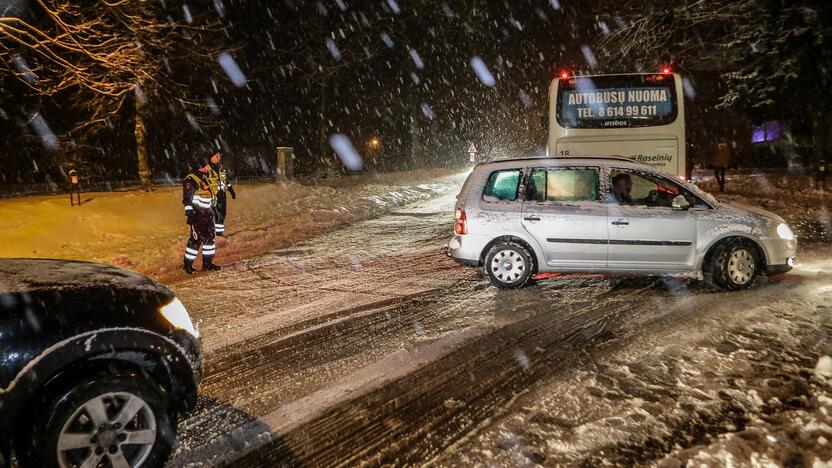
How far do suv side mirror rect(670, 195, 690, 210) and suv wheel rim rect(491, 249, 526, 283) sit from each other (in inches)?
75.5

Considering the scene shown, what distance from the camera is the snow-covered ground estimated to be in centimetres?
984

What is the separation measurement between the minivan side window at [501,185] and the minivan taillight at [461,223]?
1.17 ft

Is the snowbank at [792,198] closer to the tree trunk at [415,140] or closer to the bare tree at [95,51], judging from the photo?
the bare tree at [95,51]

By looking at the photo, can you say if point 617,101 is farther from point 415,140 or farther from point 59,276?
point 415,140

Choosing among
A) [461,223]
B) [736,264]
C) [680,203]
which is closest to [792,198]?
[736,264]

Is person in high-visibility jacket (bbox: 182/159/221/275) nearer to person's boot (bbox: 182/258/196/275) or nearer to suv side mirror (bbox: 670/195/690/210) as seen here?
person's boot (bbox: 182/258/196/275)

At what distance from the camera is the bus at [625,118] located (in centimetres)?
1113

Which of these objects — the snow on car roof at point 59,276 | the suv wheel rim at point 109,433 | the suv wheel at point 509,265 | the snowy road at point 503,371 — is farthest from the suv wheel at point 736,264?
the suv wheel rim at point 109,433

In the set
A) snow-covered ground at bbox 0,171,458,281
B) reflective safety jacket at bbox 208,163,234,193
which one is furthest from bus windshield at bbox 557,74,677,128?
reflective safety jacket at bbox 208,163,234,193

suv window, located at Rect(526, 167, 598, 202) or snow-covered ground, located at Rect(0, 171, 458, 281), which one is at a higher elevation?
suv window, located at Rect(526, 167, 598, 202)

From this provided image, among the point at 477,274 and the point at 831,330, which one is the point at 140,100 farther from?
the point at 831,330

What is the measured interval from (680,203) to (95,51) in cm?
1056

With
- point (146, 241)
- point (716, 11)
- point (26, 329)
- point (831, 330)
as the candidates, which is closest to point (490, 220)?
point (831, 330)

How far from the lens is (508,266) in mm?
7113
